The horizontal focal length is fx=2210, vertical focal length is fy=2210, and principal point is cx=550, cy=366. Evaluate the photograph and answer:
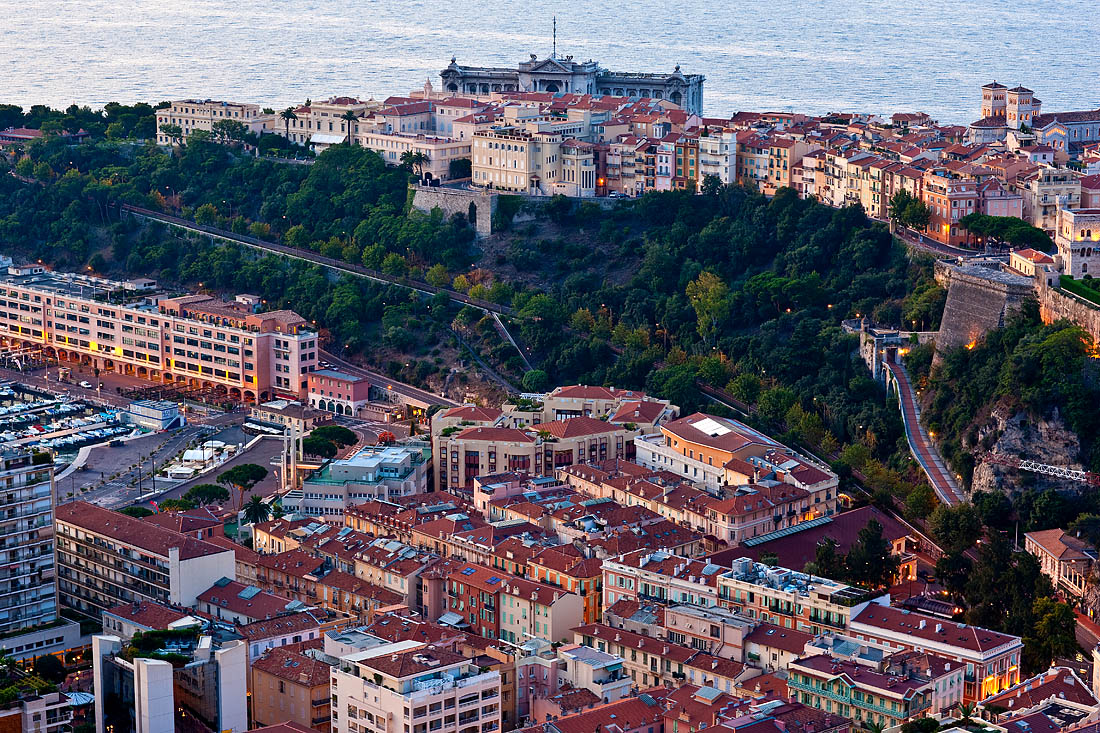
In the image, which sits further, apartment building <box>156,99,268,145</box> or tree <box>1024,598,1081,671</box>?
apartment building <box>156,99,268,145</box>

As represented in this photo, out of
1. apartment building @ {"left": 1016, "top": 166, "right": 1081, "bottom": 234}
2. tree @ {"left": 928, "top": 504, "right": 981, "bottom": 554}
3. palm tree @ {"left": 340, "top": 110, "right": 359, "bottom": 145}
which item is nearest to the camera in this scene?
tree @ {"left": 928, "top": 504, "right": 981, "bottom": 554}

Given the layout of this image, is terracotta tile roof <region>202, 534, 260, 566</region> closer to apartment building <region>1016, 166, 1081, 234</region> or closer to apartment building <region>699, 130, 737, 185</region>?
apartment building <region>1016, 166, 1081, 234</region>

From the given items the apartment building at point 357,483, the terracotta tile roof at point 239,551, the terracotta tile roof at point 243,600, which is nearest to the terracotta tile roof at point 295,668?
the terracotta tile roof at point 243,600

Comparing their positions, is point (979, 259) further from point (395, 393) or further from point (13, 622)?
point (13, 622)

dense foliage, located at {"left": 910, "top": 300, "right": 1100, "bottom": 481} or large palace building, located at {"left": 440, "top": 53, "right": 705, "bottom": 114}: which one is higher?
large palace building, located at {"left": 440, "top": 53, "right": 705, "bottom": 114}

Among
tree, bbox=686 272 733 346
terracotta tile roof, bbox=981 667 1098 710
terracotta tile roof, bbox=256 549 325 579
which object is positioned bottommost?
terracotta tile roof, bbox=256 549 325 579

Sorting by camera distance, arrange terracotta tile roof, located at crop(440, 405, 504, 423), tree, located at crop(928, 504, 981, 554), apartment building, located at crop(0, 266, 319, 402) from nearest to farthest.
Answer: tree, located at crop(928, 504, 981, 554) < terracotta tile roof, located at crop(440, 405, 504, 423) < apartment building, located at crop(0, 266, 319, 402)

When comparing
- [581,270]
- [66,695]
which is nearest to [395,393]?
[581,270]

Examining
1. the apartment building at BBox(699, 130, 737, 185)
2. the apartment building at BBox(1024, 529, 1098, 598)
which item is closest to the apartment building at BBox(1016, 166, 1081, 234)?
the apartment building at BBox(699, 130, 737, 185)

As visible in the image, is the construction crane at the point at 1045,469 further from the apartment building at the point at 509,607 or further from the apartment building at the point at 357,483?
the apartment building at the point at 357,483
